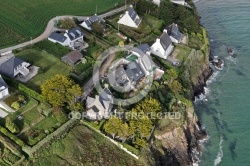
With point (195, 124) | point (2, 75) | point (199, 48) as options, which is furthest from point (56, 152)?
point (199, 48)

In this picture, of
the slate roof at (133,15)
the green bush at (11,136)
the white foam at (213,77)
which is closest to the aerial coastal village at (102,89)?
the green bush at (11,136)

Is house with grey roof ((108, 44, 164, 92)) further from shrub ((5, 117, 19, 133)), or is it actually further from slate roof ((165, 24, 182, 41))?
shrub ((5, 117, 19, 133))

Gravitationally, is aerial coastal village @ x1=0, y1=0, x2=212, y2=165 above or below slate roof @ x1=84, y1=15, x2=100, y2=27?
below

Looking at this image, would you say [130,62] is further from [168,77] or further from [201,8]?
[201,8]

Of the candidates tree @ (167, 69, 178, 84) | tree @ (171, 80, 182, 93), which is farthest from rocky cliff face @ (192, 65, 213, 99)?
tree @ (171, 80, 182, 93)

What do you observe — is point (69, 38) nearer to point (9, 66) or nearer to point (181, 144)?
point (9, 66)

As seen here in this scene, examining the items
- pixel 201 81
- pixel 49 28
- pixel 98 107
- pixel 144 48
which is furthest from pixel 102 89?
pixel 201 81

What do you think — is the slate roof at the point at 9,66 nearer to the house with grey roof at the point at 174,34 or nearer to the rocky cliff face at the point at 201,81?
the house with grey roof at the point at 174,34
